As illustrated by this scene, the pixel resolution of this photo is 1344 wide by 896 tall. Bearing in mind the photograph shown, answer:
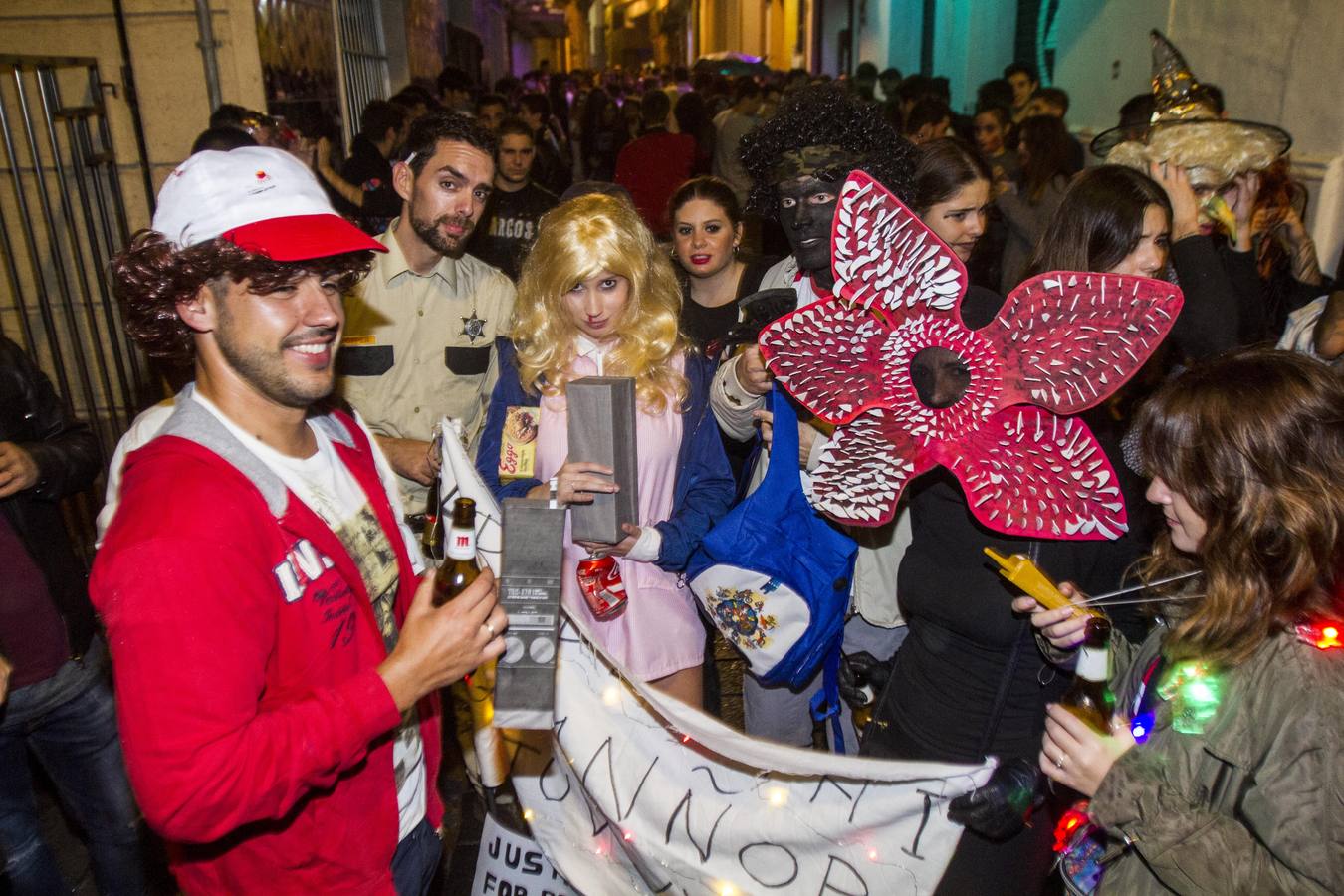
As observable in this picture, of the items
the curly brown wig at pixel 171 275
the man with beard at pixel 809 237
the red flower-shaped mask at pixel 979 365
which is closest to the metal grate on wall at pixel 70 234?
the curly brown wig at pixel 171 275

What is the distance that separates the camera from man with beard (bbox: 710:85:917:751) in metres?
2.64

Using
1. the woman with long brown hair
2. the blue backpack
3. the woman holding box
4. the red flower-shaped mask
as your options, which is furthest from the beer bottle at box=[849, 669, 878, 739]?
the woman with long brown hair

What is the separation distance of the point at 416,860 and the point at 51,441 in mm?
1664

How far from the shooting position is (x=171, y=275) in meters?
1.65

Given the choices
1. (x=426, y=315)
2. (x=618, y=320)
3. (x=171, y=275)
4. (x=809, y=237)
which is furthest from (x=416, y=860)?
(x=426, y=315)

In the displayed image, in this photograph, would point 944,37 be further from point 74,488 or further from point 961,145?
point 74,488

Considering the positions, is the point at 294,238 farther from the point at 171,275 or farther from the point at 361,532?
the point at 361,532

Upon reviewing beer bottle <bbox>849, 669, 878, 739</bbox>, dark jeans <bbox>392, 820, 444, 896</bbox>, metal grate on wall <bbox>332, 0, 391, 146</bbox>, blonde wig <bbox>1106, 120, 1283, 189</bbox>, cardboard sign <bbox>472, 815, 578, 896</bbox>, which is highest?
metal grate on wall <bbox>332, 0, 391, 146</bbox>

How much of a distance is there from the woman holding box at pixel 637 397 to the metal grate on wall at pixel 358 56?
7958mm

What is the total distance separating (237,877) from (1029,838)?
168 cm

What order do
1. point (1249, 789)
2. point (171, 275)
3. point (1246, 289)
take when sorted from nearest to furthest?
point (1249, 789)
point (171, 275)
point (1246, 289)

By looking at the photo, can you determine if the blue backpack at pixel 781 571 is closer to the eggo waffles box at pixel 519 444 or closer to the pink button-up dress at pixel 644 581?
the pink button-up dress at pixel 644 581

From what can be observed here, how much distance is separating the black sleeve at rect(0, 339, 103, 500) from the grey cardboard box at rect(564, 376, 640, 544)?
1455 mm

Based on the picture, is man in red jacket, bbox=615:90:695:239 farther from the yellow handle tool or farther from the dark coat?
the yellow handle tool
